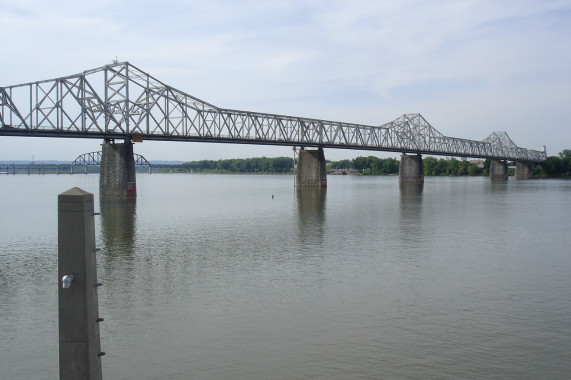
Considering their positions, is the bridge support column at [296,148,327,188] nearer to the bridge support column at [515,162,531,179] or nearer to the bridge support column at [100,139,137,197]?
the bridge support column at [100,139,137,197]

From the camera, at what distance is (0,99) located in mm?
67188

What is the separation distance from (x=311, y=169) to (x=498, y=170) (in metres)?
102

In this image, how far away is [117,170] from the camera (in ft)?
235

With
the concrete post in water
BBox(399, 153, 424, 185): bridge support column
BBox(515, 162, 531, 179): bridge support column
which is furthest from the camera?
BBox(515, 162, 531, 179): bridge support column

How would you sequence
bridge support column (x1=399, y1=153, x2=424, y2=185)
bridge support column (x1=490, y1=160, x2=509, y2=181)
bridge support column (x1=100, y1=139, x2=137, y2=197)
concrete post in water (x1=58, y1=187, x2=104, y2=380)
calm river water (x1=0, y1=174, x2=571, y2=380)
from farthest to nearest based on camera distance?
bridge support column (x1=490, y1=160, x2=509, y2=181) < bridge support column (x1=399, y1=153, x2=424, y2=185) < bridge support column (x1=100, y1=139, x2=137, y2=197) < calm river water (x1=0, y1=174, x2=571, y2=380) < concrete post in water (x1=58, y1=187, x2=104, y2=380)

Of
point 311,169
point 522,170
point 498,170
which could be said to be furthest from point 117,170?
point 522,170

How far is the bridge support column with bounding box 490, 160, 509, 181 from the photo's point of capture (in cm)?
18000

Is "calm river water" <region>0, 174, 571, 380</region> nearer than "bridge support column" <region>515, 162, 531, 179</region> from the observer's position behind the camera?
Yes

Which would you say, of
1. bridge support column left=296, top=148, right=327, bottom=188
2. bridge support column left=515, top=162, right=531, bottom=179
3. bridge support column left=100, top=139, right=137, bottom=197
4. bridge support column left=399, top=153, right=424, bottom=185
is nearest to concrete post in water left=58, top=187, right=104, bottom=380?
bridge support column left=100, top=139, right=137, bottom=197

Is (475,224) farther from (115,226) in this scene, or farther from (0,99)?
(0,99)

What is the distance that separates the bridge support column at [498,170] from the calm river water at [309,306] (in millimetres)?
157738

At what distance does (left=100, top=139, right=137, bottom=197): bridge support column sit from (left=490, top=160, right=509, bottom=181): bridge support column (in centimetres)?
13934

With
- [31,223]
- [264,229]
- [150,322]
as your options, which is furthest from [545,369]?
[31,223]

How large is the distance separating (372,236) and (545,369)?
20.4 meters
